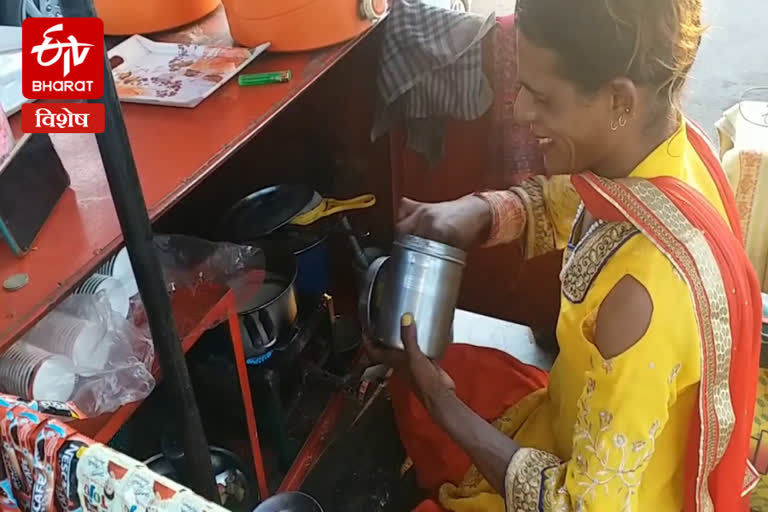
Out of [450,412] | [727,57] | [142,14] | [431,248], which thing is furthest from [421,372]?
[727,57]

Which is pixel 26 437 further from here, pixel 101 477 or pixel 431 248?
pixel 431 248

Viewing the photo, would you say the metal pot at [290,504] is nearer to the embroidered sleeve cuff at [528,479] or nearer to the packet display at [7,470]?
the embroidered sleeve cuff at [528,479]

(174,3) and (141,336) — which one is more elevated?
(174,3)

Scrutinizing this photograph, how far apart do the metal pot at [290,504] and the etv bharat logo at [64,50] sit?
0.72 metres

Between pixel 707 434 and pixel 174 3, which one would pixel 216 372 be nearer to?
pixel 174 3

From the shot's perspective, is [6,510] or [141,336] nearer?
[6,510]

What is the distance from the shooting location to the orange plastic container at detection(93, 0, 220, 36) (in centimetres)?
126

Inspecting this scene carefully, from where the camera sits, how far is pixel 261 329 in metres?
1.26

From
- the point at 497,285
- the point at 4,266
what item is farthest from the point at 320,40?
the point at 497,285

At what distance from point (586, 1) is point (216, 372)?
2.65 feet

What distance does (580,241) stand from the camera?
3.32 ft

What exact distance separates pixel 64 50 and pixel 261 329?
592 mm

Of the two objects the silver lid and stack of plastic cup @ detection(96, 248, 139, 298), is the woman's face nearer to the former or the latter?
the silver lid

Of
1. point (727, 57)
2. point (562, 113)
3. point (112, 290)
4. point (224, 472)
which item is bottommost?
point (727, 57)
